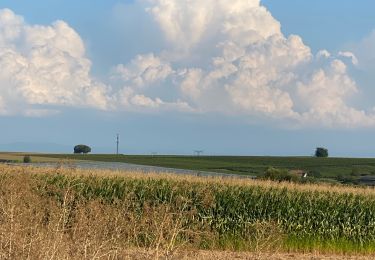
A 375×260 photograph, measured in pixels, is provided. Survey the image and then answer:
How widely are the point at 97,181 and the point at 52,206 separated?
54.6 ft

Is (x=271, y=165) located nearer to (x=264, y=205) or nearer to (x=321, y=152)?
(x=321, y=152)

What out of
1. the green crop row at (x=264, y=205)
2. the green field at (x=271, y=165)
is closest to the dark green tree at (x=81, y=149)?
the green field at (x=271, y=165)

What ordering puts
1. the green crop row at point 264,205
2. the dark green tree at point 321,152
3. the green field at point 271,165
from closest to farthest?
the green crop row at point 264,205, the green field at point 271,165, the dark green tree at point 321,152

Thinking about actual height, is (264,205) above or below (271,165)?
below

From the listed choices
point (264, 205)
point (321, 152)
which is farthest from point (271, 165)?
point (264, 205)

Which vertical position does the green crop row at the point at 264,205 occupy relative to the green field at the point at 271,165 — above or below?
below

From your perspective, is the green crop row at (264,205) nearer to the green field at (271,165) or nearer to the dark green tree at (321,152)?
the green field at (271,165)

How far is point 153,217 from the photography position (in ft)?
21.2

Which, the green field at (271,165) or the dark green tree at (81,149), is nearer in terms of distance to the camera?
the green field at (271,165)

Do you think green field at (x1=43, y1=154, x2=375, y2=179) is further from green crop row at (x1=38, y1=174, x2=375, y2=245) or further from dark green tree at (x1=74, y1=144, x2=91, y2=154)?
green crop row at (x1=38, y1=174, x2=375, y2=245)

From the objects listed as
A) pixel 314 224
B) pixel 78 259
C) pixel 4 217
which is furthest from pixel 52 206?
pixel 314 224

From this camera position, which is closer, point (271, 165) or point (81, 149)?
point (271, 165)

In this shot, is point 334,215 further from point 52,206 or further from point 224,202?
point 52,206

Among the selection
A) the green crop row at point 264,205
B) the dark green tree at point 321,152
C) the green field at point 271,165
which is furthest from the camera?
the dark green tree at point 321,152
